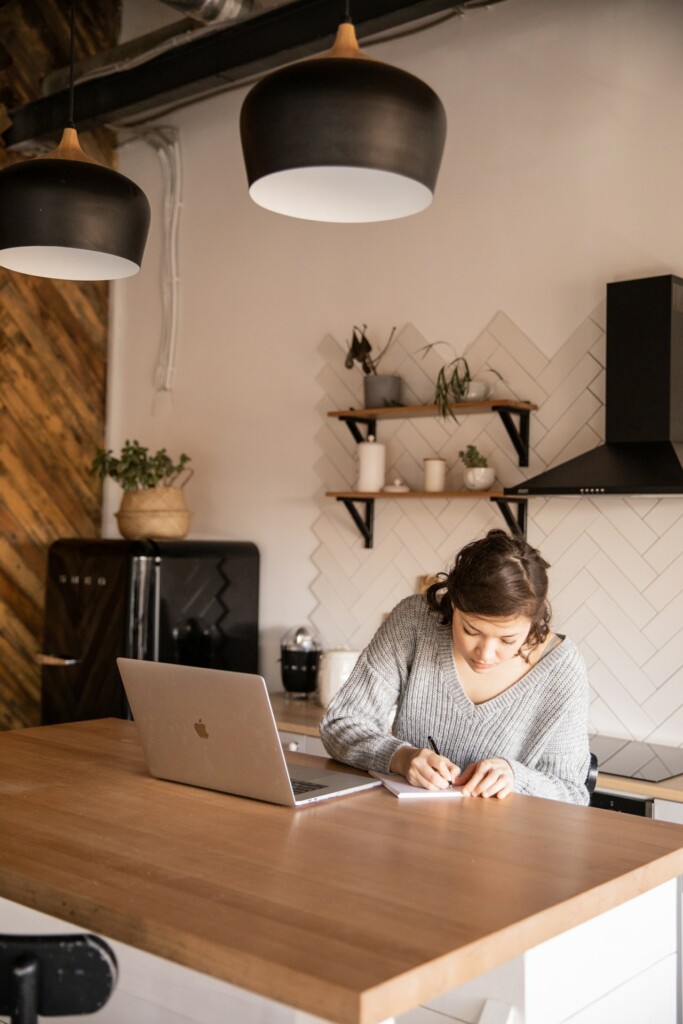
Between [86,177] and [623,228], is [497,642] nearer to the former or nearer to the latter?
[86,177]

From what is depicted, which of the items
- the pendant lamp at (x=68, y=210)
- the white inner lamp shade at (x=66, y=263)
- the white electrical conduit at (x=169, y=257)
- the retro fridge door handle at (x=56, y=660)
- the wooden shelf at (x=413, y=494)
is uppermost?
the white electrical conduit at (x=169, y=257)

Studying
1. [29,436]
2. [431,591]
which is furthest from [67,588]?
[431,591]

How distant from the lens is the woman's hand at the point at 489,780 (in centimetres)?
197

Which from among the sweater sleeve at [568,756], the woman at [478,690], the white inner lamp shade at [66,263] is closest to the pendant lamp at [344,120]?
the white inner lamp shade at [66,263]

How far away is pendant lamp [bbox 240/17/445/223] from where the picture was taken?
157 cm

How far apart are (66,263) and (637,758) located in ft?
6.39

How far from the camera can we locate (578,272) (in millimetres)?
3469

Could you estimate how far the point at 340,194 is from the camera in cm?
184

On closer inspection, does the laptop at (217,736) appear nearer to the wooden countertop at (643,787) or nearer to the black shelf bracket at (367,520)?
the wooden countertop at (643,787)

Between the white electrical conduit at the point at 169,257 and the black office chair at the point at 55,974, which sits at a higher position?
the white electrical conduit at the point at 169,257

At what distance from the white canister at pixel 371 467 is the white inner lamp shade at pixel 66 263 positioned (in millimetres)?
1613

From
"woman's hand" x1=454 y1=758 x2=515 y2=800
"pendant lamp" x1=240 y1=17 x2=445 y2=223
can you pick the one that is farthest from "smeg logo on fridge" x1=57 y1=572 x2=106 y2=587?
"pendant lamp" x1=240 y1=17 x2=445 y2=223

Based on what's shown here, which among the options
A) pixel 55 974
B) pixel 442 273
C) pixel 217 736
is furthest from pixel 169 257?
pixel 55 974

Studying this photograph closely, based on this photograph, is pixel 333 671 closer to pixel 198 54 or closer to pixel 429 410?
pixel 429 410
